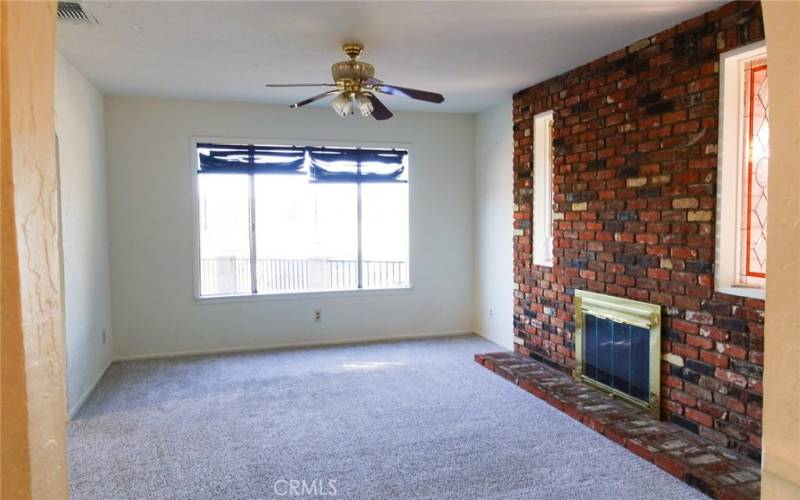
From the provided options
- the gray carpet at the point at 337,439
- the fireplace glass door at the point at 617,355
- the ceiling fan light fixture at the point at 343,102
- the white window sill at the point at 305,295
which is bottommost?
the gray carpet at the point at 337,439

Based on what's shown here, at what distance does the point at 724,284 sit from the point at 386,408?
221cm

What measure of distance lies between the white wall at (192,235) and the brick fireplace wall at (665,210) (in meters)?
1.65

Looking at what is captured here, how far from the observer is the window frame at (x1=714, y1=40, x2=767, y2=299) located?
304 centimetres

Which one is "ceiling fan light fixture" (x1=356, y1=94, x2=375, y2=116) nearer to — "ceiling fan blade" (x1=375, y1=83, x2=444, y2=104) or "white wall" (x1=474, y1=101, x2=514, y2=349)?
"ceiling fan blade" (x1=375, y1=83, x2=444, y2=104)

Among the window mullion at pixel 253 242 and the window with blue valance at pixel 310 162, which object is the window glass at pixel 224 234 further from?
the window with blue valance at pixel 310 162

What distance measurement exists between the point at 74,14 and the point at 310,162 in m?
2.84

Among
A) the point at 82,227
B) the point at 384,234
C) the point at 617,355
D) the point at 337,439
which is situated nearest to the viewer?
the point at 337,439

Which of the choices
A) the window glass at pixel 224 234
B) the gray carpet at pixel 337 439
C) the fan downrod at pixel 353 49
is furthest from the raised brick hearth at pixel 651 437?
the window glass at pixel 224 234

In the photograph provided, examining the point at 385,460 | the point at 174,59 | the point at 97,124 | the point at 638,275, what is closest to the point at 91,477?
the point at 385,460

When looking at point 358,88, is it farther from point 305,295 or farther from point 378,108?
point 305,295

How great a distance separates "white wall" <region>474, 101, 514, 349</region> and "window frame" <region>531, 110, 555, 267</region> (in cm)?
41

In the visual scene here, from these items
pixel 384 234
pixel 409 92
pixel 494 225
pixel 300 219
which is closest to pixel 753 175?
pixel 409 92

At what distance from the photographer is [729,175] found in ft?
10.1

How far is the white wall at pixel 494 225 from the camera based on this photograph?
5427 mm
